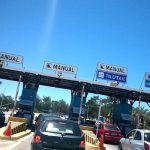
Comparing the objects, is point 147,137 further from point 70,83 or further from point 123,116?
point 123,116

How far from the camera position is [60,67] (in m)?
40.8

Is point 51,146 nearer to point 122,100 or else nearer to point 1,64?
point 1,64

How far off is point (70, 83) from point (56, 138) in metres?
32.2

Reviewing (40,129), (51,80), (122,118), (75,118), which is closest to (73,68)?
(51,80)

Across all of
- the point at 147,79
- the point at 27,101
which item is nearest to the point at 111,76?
the point at 147,79

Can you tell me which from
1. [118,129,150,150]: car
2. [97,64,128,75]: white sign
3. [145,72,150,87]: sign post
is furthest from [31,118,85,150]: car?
[145,72,150,87]: sign post

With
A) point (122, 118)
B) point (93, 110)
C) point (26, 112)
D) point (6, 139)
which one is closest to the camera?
point (6, 139)

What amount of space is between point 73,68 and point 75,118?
5847mm

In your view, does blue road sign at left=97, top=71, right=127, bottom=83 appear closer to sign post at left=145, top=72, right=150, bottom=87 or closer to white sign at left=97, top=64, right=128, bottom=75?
white sign at left=97, top=64, right=128, bottom=75

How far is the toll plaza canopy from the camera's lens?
3938 centimetres

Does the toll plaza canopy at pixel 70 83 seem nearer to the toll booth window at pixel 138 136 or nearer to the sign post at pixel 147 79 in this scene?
the sign post at pixel 147 79

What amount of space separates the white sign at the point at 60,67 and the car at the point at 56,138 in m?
29.4

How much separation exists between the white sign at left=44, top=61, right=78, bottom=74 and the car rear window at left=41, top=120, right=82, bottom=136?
29.2m

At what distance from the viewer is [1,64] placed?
125 ft
